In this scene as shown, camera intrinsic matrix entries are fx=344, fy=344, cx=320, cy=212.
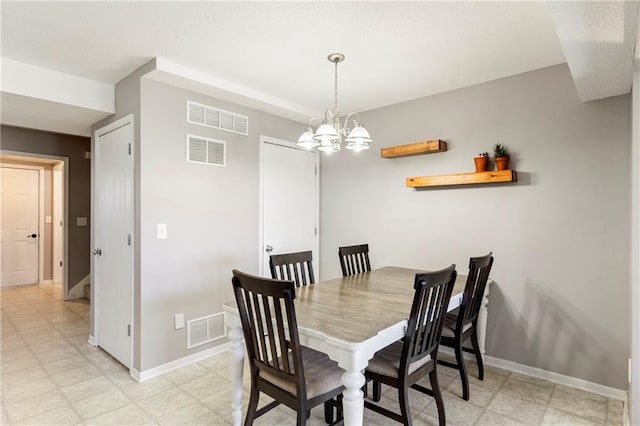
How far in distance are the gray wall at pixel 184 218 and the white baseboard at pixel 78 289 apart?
3.24 m

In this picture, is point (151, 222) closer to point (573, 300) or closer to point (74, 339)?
point (74, 339)

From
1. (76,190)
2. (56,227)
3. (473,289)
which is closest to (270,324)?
(473,289)

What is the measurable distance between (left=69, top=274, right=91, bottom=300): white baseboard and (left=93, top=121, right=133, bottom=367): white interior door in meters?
2.27

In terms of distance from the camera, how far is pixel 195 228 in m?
3.04

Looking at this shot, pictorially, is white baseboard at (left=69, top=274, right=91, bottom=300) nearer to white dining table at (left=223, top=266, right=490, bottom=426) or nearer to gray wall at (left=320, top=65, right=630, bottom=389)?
white dining table at (left=223, top=266, right=490, bottom=426)

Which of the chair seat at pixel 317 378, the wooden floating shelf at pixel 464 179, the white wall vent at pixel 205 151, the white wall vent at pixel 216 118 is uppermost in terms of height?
Result: the white wall vent at pixel 216 118

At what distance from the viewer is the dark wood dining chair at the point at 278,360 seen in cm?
155

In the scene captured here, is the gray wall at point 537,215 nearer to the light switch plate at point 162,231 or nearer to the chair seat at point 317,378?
the chair seat at point 317,378

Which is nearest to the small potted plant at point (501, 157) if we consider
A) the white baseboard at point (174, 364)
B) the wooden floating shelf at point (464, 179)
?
the wooden floating shelf at point (464, 179)

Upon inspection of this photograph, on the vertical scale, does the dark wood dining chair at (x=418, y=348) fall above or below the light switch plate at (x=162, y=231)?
below

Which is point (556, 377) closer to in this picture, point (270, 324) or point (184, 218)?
point (270, 324)

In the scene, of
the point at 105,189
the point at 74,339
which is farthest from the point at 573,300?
the point at 74,339

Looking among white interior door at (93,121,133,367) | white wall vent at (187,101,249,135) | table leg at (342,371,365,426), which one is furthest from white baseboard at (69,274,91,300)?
table leg at (342,371,365,426)

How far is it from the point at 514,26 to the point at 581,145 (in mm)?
1091
